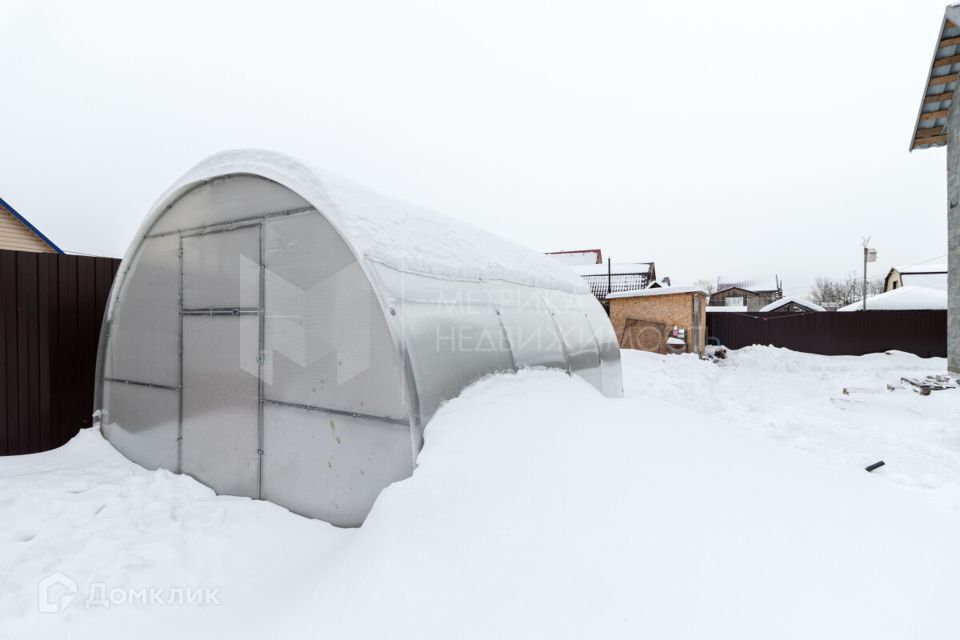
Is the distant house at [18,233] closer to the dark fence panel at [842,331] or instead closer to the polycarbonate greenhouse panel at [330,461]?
the polycarbonate greenhouse panel at [330,461]

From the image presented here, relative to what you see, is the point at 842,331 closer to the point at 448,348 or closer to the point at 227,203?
the point at 448,348

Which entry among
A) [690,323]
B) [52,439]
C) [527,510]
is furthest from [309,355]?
[690,323]

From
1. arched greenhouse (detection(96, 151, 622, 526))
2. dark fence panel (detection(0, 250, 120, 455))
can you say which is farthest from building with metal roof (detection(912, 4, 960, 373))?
dark fence panel (detection(0, 250, 120, 455))

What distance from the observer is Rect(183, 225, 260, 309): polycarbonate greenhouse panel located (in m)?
3.67

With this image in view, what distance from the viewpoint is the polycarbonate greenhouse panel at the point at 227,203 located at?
352cm

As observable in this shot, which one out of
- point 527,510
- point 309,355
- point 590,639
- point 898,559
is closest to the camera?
point 590,639

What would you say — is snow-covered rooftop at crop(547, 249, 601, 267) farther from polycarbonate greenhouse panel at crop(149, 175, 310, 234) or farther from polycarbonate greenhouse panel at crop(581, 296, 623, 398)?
polycarbonate greenhouse panel at crop(149, 175, 310, 234)

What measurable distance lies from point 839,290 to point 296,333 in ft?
237

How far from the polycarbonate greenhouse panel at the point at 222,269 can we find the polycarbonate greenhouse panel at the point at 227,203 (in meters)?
0.15

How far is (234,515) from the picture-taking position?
10.8 feet

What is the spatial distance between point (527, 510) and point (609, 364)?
4471mm

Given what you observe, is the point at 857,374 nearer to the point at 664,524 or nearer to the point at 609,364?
the point at 609,364

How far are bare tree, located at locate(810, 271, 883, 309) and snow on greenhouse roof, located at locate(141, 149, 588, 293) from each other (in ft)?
207

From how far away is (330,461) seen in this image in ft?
10.4
